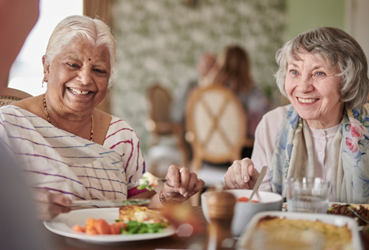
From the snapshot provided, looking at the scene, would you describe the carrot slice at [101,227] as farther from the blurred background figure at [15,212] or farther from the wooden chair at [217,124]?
the wooden chair at [217,124]

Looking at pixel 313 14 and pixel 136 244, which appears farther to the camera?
pixel 313 14

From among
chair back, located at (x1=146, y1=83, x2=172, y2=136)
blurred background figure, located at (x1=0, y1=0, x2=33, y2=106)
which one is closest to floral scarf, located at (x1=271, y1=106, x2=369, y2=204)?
blurred background figure, located at (x1=0, y1=0, x2=33, y2=106)

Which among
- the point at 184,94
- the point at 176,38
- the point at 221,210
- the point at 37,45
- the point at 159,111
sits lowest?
the point at 221,210

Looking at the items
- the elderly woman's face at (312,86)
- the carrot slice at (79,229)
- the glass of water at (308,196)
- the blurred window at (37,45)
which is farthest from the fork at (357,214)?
the blurred window at (37,45)

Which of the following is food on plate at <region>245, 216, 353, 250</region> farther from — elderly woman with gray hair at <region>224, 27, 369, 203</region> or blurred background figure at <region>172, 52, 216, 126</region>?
blurred background figure at <region>172, 52, 216, 126</region>

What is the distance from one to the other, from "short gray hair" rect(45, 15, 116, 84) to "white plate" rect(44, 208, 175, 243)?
589 millimetres

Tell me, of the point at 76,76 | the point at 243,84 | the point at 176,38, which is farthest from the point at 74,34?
the point at 176,38

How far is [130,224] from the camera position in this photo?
3.05 ft

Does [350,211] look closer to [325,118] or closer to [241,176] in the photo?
[241,176]

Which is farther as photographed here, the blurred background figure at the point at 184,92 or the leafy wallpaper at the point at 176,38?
the leafy wallpaper at the point at 176,38

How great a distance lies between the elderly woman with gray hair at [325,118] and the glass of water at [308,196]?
24.2 inches

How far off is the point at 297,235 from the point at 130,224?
39 centimetres

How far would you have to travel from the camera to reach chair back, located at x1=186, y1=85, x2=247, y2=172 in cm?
335

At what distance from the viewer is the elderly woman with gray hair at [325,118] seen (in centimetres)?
153
